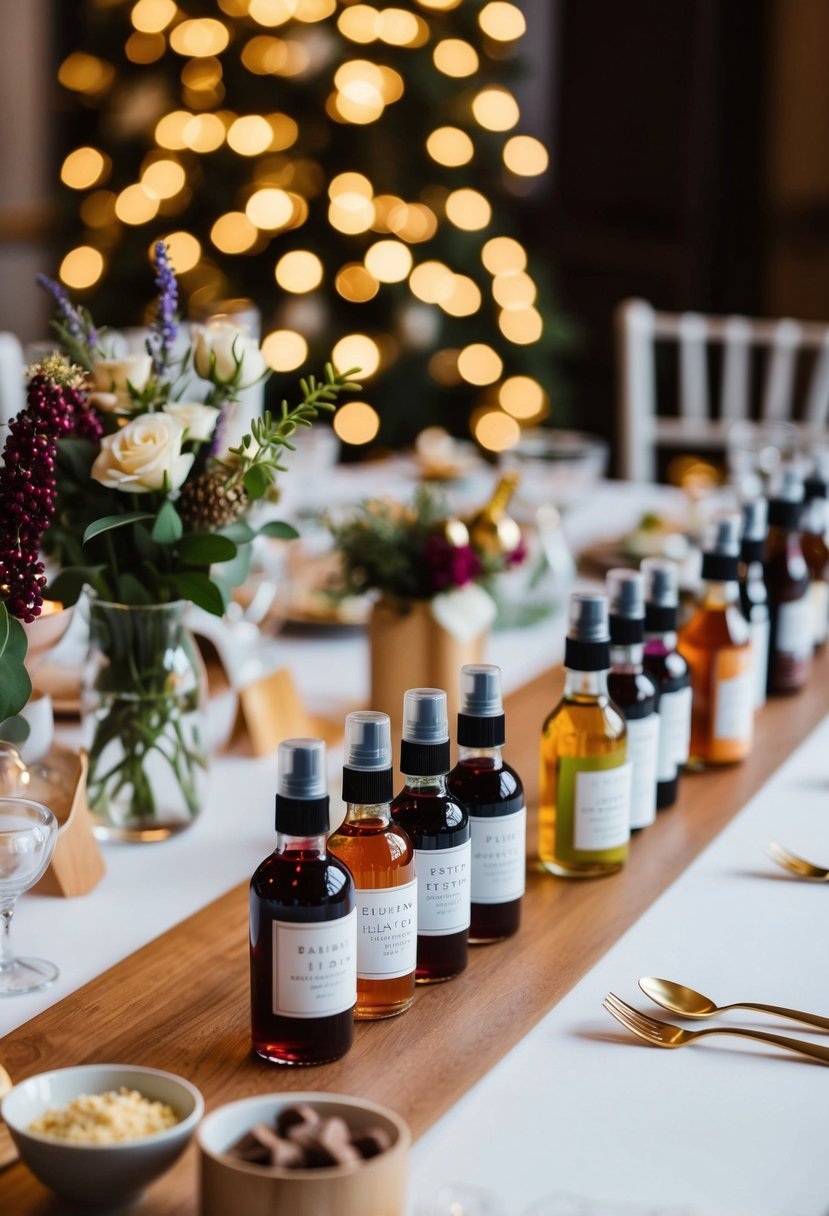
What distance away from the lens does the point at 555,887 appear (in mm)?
1192

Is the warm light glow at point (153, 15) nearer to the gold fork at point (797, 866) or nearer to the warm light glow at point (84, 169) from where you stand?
the warm light glow at point (84, 169)

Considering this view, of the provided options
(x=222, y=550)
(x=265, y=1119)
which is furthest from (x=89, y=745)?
(x=265, y=1119)

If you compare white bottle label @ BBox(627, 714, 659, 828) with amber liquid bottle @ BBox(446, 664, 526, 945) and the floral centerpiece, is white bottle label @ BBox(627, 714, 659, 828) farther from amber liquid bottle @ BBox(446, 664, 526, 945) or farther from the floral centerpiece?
the floral centerpiece

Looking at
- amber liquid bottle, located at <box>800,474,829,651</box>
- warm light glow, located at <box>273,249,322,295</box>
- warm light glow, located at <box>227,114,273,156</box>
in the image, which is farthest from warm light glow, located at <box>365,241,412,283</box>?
amber liquid bottle, located at <box>800,474,829,651</box>

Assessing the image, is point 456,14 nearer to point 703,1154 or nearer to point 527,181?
point 527,181

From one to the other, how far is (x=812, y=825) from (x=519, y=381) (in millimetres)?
2812

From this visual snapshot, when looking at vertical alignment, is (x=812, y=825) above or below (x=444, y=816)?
below

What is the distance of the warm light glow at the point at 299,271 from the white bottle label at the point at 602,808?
9.10 feet

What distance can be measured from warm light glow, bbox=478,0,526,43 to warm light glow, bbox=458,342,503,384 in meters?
0.81

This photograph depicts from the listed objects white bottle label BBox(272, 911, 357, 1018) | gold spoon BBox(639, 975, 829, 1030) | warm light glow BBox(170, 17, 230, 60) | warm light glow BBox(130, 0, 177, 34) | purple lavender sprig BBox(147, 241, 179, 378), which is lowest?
gold spoon BBox(639, 975, 829, 1030)

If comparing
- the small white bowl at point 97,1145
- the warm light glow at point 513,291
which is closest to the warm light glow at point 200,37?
the warm light glow at point 513,291

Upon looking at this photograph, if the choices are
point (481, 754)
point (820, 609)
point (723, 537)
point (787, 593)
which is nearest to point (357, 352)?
point (820, 609)

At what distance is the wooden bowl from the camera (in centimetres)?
69

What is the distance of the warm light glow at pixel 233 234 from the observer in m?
3.73
